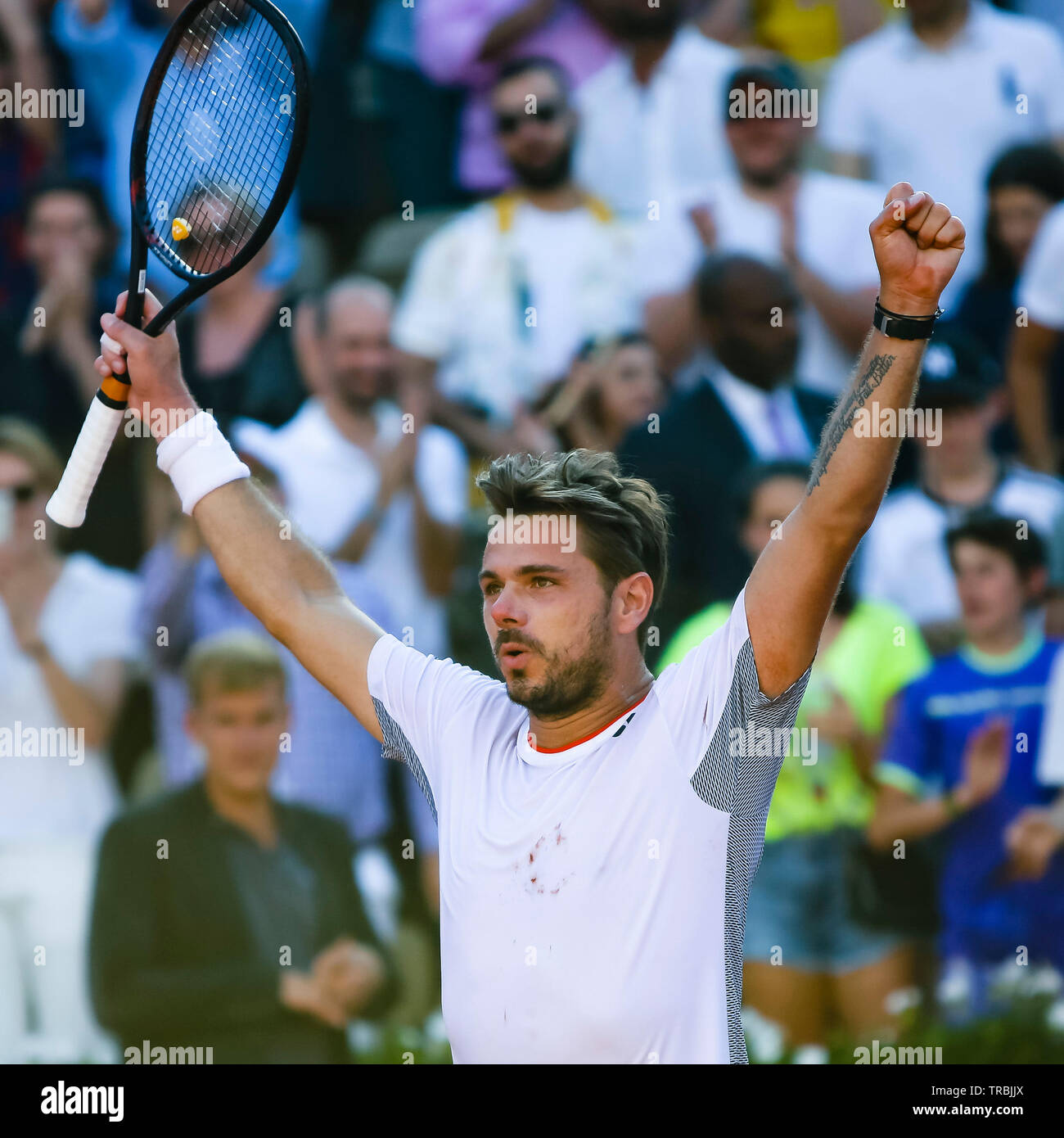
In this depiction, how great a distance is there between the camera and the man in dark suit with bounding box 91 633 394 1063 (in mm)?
5281

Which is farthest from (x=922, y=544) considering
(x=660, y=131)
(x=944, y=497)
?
(x=660, y=131)

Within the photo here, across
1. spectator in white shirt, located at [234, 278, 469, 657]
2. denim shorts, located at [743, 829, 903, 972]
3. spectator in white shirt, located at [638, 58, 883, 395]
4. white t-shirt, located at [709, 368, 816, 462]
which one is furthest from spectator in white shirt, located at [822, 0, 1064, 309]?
denim shorts, located at [743, 829, 903, 972]

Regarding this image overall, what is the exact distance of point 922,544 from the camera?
5.73 meters

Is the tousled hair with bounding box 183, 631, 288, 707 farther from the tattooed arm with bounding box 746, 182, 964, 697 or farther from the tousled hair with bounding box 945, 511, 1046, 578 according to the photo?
the tattooed arm with bounding box 746, 182, 964, 697

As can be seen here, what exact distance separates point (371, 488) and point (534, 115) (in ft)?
5.23

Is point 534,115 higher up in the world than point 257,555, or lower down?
higher up

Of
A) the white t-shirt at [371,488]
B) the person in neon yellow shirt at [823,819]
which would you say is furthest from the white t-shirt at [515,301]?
the person in neon yellow shirt at [823,819]

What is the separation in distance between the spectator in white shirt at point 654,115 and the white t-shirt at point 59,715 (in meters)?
2.44

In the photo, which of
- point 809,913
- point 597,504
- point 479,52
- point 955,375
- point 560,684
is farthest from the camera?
point 479,52

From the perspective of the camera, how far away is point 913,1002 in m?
5.29

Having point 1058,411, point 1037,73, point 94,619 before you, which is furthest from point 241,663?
point 1037,73

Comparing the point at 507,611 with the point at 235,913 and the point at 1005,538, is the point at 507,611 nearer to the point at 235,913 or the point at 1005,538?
the point at 235,913
